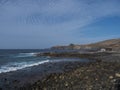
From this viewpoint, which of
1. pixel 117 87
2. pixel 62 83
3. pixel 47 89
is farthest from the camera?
pixel 62 83

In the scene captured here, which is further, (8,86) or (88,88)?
(8,86)

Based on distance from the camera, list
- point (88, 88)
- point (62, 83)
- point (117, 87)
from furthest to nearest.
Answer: point (62, 83), point (88, 88), point (117, 87)

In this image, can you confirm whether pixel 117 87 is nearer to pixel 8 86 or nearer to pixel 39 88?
pixel 39 88

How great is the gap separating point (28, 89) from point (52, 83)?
169 cm

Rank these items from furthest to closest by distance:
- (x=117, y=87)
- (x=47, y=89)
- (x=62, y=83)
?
(x=62, y=83) < (x=47, y=89) < (x=117, y=87)

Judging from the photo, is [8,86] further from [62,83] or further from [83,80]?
[83,80]

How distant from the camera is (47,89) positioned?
13.3m

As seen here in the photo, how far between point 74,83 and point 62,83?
0.86 meters

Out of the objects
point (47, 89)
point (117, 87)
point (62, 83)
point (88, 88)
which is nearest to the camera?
point (117, 87)

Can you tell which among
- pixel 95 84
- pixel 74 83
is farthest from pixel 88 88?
pixel 74 83

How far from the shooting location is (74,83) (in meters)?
13.9

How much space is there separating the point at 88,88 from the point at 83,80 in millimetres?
2006

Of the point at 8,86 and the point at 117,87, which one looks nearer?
the point at 117,87

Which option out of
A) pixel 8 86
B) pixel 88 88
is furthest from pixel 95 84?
pixel 8 86
